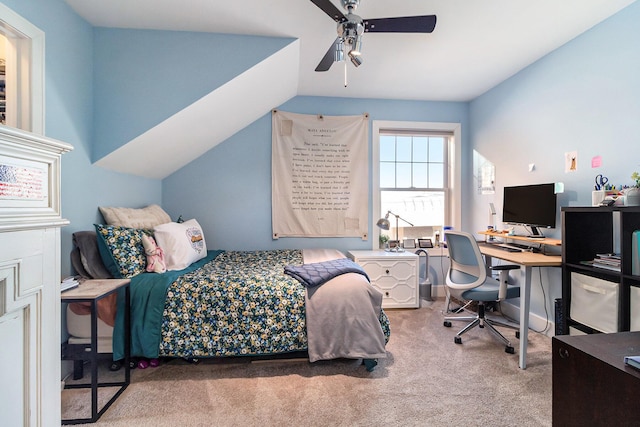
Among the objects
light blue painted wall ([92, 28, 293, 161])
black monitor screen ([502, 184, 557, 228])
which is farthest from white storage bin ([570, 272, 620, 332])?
light blue painted wall ([92, 28, 293, 161])

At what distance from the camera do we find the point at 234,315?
198cm

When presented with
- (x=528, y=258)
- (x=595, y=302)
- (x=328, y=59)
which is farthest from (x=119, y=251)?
(x=595, y=302)

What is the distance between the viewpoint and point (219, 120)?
2836mm

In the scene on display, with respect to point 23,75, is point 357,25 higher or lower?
higher

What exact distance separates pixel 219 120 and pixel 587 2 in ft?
9.64

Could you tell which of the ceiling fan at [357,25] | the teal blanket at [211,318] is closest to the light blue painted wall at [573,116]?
the ceiling fan at [357,25]

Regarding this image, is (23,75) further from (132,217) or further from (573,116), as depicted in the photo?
(573,116)

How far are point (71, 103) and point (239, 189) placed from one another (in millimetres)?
1739

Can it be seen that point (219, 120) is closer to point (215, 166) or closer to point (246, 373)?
point (215, 166)

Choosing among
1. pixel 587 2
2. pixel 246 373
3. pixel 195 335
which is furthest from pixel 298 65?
pixel 246 373

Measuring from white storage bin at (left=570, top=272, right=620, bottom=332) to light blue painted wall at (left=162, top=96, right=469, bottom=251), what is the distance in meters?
2.17

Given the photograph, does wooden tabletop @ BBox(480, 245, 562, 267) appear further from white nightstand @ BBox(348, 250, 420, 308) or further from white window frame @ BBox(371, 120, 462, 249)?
white window frame @ BBox(371, 120, 462, 249)

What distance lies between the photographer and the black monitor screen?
Answer: 2.45m

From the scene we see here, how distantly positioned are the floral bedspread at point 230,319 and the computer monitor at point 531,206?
215cm
